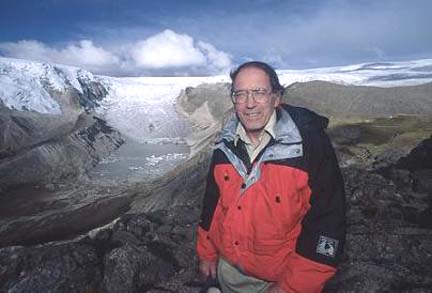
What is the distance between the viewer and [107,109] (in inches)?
7244

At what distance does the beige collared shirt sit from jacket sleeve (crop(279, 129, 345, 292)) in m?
0.50

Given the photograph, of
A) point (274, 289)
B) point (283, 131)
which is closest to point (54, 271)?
point (274, 289)

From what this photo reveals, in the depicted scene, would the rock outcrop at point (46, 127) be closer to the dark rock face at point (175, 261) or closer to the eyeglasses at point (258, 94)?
the dark rock face at point (175, 261)

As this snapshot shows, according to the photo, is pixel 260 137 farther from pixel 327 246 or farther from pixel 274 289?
pixel 274 289

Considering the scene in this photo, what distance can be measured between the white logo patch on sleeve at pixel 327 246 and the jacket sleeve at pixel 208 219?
131cm

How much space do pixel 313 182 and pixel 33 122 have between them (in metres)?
132

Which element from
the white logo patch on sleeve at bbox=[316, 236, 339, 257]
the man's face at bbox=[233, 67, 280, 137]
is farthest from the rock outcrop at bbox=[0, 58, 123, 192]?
the white logo patch on sleeve at bbox=[316, 236, 339, 257]

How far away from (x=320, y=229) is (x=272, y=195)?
54 cm

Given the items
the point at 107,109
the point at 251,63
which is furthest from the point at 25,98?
the point at 251,63

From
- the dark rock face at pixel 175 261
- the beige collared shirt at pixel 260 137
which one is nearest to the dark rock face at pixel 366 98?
the dark rock face at pixel 175 261

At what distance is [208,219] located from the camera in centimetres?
479

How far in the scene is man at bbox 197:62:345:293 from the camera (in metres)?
3.88

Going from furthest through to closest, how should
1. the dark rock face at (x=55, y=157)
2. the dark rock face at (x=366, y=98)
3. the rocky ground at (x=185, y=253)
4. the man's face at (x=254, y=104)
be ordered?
1. the dark rock face at (x=366, y=98)
2. the dark rock face at (x=55, y=157)
3. the rocky ground at (x=185, y=253)
4. the man's face at (x=254, y=104)

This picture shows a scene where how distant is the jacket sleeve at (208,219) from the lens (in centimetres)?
473
